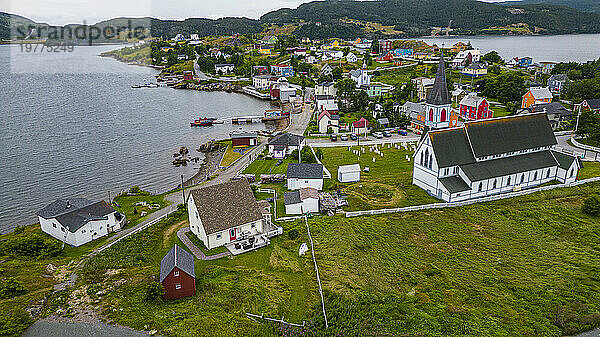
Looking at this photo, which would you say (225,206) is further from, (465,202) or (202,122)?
(202,122)

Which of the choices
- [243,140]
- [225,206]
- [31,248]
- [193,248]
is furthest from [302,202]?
[243,140]

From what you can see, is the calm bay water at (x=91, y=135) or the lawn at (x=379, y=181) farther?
the calm bay water at (x=91, y=135)

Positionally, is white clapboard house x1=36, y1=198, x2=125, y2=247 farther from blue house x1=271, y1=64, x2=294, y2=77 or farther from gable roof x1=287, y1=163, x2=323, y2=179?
blue house x1=271, y1=64, x2=294, y2=77

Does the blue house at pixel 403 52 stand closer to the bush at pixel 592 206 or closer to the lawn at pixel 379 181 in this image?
the lawn at pixel 379 181

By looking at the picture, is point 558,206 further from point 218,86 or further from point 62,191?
point 218,86

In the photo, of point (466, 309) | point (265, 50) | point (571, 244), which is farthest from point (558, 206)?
point (265, 50)

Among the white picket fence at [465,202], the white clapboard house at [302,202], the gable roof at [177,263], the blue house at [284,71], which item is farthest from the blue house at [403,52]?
the gable roof at [177,263]
